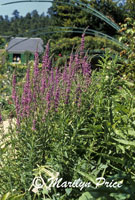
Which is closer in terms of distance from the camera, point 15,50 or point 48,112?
point 48,112

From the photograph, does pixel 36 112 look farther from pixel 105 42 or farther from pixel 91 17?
pixel 91 17

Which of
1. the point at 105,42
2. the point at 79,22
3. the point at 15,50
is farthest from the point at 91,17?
the point at 15,50

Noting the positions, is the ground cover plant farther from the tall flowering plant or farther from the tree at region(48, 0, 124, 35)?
the tree at region(48, 0, 124, 35)

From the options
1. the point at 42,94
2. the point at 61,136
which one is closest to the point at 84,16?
the point at 42,94

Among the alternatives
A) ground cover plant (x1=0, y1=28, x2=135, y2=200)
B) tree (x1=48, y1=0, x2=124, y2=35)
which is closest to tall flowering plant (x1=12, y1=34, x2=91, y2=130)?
ground cover plant (x1=0, y1=28, x2=135, y2=200)

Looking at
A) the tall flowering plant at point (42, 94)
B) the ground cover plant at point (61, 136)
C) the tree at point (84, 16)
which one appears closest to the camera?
the ground cover plant at point (61, 136)

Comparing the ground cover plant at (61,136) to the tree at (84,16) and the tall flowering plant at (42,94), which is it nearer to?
the tall flowering plant at (42,94)

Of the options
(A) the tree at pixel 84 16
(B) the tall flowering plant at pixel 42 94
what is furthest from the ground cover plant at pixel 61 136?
(A) the tree at pixel 84 16

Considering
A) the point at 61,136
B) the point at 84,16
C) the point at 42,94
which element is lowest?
the point at 61,136

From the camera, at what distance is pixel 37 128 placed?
7.27ft

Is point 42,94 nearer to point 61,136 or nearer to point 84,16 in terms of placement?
point 61,136

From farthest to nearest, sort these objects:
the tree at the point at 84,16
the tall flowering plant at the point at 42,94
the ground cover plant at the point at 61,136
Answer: the tree at the point at 84,16 → the tall flowering plant at the point at 42,94 → the ground cover plant at the point at 61,136

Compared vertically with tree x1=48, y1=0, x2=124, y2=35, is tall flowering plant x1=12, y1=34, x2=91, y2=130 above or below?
below

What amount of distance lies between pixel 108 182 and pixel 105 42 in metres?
12.0
